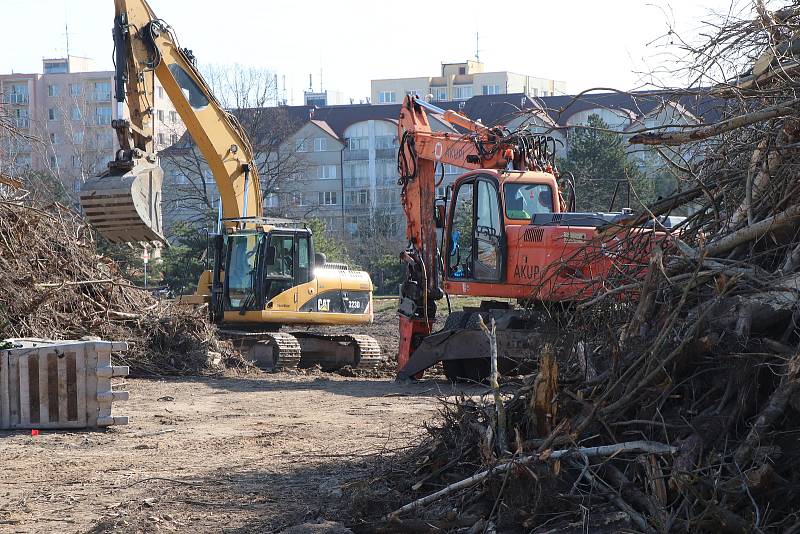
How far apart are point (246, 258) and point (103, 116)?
65876 millimetres

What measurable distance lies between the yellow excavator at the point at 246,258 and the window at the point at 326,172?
5405 cm

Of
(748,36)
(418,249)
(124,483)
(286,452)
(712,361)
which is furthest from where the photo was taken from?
(418,249)

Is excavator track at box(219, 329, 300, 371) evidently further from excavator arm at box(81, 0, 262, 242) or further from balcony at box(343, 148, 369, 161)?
balcony at box(343, 148, 369, 161)

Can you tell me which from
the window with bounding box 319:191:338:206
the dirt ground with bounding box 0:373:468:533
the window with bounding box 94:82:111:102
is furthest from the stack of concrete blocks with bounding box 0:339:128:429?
the window with bounding box 94:82:111:102

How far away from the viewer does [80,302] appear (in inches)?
559

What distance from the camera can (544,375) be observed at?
19.1 ft

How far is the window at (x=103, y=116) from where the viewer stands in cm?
7150

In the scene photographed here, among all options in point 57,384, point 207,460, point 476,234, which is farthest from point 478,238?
point 207,460

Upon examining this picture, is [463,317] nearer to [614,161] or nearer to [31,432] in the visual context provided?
[31,432]

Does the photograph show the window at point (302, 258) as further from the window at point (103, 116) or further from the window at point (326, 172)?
the window at point (103, 116)

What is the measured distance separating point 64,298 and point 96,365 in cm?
451

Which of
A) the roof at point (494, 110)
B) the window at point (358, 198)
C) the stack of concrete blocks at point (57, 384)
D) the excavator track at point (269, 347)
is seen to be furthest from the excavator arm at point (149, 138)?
the window at point (358, 198)

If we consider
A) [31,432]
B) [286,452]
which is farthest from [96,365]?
[286,452]

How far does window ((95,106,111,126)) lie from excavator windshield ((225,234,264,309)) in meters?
56.0
